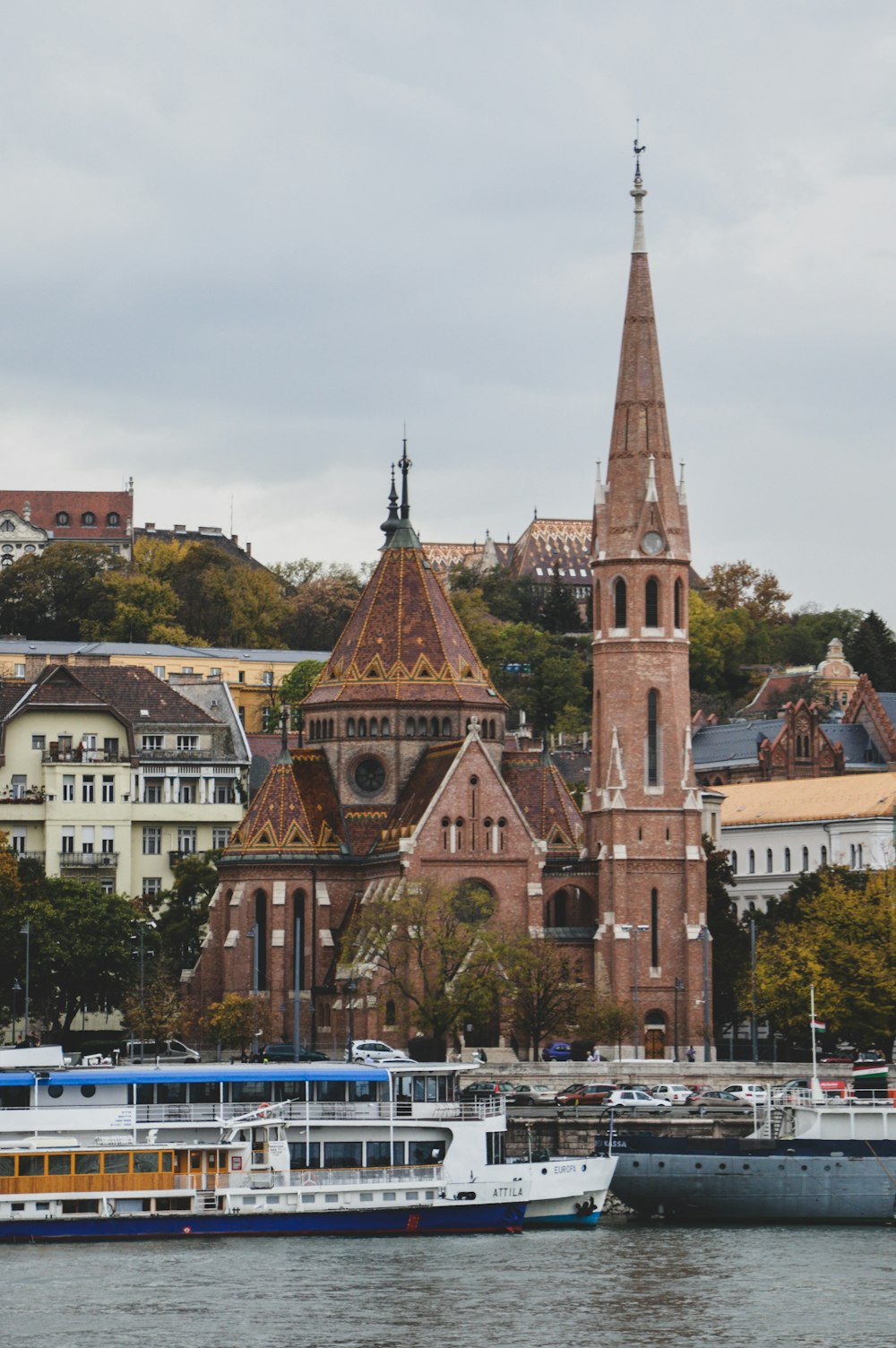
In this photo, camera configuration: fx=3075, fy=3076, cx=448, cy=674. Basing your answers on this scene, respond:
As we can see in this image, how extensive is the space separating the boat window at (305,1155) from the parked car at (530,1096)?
69.5ft

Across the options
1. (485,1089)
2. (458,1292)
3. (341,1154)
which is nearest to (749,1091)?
(485,1089)

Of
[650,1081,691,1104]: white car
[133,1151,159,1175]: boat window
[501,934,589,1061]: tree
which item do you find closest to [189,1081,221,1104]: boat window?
[133,1151,159,1175]: boat window

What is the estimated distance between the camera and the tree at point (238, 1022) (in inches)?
5595

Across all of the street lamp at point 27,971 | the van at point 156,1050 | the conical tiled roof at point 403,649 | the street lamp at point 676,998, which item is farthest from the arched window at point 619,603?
the street lamp at point 27,971

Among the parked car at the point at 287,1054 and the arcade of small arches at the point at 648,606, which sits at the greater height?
the arcade of small arches at the point at 648,606

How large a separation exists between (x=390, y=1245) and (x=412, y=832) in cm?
5183

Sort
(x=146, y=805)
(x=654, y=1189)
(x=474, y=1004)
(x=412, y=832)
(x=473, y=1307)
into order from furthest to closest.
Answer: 1. (x=146, y=805)
2. (x=412, y=832)
3. (x=474, y=1004)
4. (x=654, y=1189)
5. (x=473, y=1307)

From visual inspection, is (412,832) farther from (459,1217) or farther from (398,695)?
(459,1217)

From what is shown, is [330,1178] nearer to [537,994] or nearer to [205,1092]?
[205,1092]

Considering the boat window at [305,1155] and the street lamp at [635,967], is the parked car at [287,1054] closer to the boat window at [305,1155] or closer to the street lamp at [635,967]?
the street lamp at [635,967]

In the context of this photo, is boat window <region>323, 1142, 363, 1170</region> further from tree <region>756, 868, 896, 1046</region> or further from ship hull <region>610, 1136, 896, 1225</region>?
tree <region>756, 868, 896, 1046</region>

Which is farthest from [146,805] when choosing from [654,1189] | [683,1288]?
[683,1288]

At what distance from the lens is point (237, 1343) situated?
7800cm

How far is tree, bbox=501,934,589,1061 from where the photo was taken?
139 m
